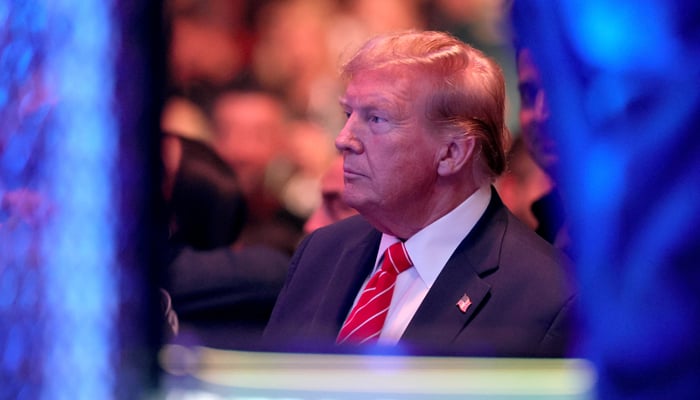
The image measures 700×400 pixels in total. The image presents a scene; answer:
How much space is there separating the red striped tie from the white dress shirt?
0.04 ft

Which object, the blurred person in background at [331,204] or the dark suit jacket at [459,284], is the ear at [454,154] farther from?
the blurred person in background at [331,204]

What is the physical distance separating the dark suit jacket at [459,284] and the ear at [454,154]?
0.11 metres

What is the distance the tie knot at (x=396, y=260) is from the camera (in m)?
1.84

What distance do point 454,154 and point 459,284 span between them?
0.33 m

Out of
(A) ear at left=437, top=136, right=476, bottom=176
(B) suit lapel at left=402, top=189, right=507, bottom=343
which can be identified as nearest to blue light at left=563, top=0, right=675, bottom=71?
(B) suit lapel at left=402, top=189, right=507, bottom=343

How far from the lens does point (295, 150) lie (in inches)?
92.7

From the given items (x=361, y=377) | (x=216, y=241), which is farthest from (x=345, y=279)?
(x=361, y=377)

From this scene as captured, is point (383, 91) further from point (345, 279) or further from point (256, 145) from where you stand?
point (256, 145)

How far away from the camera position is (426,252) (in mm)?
1862

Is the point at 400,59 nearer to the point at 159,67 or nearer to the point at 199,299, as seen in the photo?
the point at 199,299

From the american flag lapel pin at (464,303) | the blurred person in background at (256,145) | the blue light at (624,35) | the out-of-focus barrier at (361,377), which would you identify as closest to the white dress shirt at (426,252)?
the american flag lapel pin at (464,303)

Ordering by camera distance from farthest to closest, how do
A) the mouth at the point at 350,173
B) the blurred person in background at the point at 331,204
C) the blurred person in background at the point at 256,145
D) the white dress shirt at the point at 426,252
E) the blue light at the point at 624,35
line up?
the blurred person in background at the point at 256,145, the blurred person in background at the point at 331,204, the mouth at the point at 350,173, the white dress shirt at the point at 426,252, the blue light at the point at 624,35

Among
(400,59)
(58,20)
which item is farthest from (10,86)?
(400,59)

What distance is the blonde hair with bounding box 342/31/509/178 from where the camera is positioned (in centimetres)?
189
